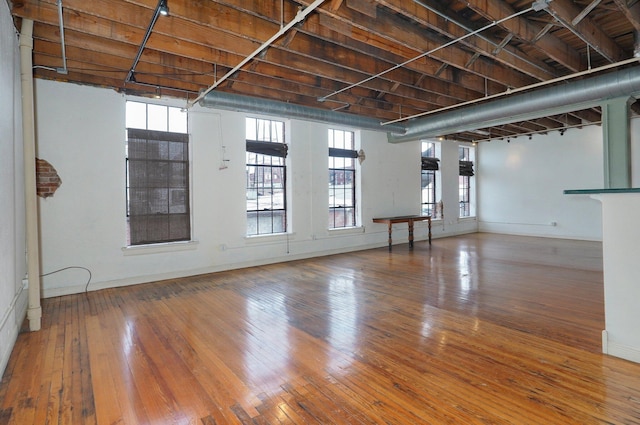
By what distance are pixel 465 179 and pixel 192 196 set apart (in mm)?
9069

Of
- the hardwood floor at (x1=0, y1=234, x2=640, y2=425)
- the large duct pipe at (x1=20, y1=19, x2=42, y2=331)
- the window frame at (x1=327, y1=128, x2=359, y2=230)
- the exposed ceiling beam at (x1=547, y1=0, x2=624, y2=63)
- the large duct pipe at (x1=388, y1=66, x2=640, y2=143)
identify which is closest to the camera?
the hardwood floor at (x1=0, y1=234, x2=640, y2=425)

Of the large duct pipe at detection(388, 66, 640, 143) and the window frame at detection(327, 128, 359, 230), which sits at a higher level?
the large duct pipe at detection(388, 66, 640, 143)

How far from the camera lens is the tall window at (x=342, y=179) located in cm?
764

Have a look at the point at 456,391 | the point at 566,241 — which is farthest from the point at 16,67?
the point at 566,241

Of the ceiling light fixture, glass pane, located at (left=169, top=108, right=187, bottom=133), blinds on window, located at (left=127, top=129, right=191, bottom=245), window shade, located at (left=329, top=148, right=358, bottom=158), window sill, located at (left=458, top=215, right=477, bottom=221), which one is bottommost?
window sill, located at (left=458, top=215, right=477, bottom=221)

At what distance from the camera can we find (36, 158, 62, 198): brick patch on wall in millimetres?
4426

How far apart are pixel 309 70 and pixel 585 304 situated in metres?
4.38

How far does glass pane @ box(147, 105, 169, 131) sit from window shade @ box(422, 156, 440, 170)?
22.5 ft

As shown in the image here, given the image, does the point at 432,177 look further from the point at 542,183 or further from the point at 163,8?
the point at 163,8

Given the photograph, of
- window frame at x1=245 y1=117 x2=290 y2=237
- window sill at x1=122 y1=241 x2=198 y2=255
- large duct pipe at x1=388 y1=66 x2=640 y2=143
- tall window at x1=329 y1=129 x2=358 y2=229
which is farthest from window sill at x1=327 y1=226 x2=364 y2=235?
window sill at x1=122 y1=241 x2=198 y2=255

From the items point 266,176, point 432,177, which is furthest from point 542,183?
point 266,176

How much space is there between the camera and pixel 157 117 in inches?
212

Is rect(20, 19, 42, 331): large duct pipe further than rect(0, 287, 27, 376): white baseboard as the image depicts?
Yes

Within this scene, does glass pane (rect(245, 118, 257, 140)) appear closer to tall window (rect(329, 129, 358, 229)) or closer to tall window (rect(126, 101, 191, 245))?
tall window (rect(126, 101, 191, 245))
